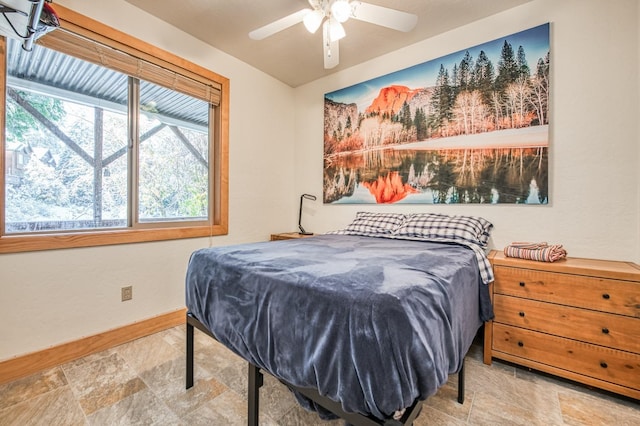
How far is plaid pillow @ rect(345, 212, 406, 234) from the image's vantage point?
2.51 metres

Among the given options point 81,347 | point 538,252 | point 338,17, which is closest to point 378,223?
point 538,252

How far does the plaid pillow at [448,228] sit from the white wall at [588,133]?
19cm

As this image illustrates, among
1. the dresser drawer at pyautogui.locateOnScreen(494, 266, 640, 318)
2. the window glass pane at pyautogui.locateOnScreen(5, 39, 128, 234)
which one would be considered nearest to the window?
the window glass pane at pyautogui.locateOnScreen(5, 39, 128, 234)

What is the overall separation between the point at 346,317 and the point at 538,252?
1584mm

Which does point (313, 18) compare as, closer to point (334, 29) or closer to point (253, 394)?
point (334, 29)

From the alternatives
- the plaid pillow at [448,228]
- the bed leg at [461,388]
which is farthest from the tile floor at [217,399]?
the plaid pillow at [448,228]

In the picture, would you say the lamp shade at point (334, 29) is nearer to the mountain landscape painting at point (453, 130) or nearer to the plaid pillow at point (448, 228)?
the mountain landscape painting at point (453, 130)

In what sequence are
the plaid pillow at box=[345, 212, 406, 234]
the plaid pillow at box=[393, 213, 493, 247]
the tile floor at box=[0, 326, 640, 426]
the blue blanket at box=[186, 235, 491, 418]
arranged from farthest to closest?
the plaid pillow at box=[345, 212, 406, 234] → the plaid pillow at box=[393, 213, 493, 247] → the tile floor at box=[0, 326, 640, 426] → the blue blanket at box=[186, 235, 491, 418]

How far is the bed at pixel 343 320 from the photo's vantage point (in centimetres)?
76

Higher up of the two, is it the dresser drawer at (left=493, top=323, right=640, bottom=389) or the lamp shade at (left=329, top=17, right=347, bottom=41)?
the lamp shade at (left=329, top=17, right=347, bottom=41)

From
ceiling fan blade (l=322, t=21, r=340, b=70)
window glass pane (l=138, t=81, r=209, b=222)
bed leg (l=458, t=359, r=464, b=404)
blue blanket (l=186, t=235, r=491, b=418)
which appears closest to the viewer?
blue blanket (l=186, t=235, r=491, b=418)

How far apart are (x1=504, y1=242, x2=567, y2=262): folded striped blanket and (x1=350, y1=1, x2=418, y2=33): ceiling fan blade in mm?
1591

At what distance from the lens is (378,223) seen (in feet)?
8.52

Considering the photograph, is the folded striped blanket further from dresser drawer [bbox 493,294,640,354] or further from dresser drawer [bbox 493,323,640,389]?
dresser drawer [bbox 493,323,640,389]
